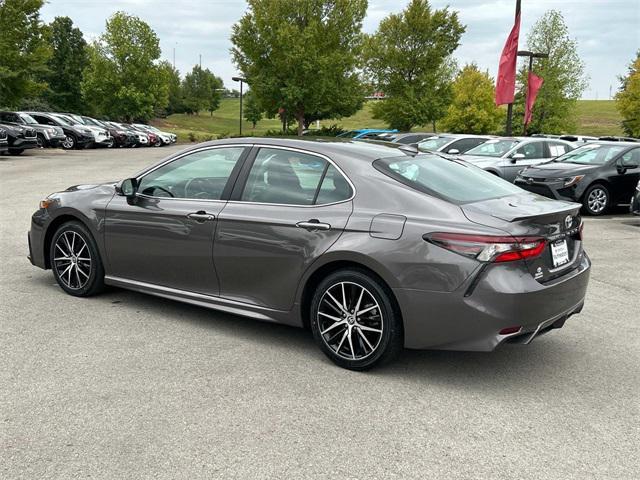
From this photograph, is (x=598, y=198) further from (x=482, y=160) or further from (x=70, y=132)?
(x=70, y=132)

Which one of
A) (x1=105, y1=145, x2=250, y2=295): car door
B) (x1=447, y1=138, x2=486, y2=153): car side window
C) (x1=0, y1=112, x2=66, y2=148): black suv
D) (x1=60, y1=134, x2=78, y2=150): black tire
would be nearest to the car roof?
(x1=105, y1=145, x2=250, y2=295): car door

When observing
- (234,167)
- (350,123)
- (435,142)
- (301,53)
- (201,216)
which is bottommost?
(350,123)

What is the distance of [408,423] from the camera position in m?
3.64

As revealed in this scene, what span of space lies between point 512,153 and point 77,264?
1257cm

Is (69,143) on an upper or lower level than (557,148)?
lower

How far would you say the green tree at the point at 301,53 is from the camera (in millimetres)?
44094

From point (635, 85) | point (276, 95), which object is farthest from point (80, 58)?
point (635, 85)

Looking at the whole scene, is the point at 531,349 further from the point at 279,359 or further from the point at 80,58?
the point at 80,58

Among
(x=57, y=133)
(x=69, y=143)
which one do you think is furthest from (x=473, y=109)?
(x=57, y=133)

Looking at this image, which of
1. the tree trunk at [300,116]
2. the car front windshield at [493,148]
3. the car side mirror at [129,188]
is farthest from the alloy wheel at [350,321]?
the tree trunk at [300,116]

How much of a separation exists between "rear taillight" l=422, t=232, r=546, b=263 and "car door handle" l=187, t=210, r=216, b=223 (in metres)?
1.77

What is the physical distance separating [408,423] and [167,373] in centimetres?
161

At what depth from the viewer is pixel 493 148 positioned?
55.0ft

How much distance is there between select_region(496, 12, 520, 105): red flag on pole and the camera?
74.8 feet
